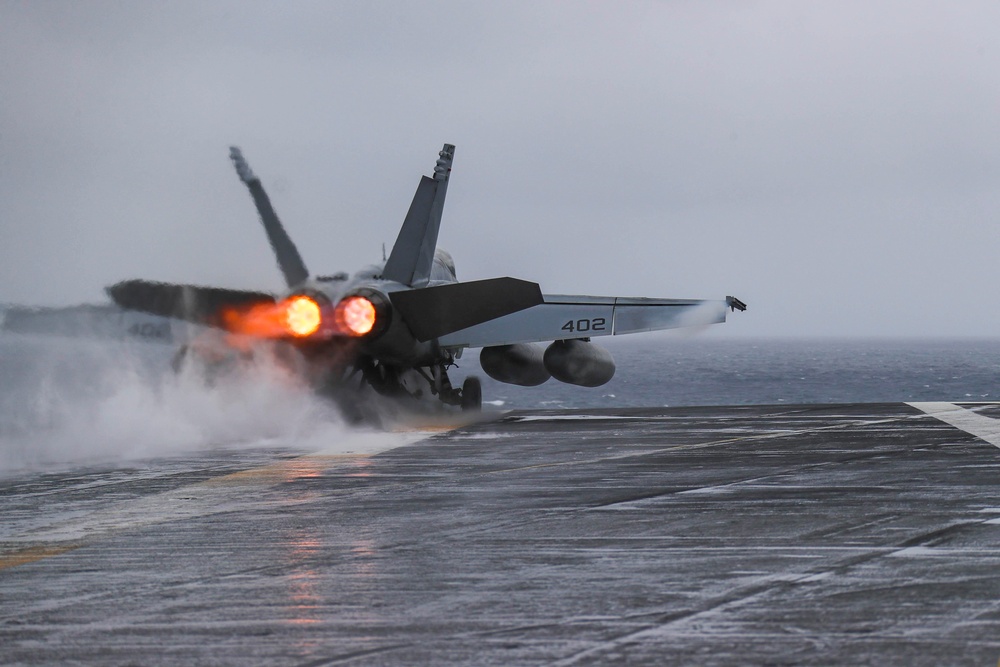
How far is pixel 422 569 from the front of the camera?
26.1ft

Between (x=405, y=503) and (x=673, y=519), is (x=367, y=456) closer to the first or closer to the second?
(x=405, y=503)

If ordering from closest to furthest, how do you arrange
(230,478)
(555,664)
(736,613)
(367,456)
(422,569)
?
(555,664)
(736,613)
(422,569)
(230,478)
(367,456)

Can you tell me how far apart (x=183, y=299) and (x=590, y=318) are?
8.28 m

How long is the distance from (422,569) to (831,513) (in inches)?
176

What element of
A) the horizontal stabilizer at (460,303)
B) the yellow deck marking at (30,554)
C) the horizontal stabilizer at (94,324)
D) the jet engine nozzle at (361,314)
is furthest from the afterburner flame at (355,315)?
the yellow deck marking at (30,554)

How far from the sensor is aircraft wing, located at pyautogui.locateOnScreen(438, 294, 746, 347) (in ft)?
73.3

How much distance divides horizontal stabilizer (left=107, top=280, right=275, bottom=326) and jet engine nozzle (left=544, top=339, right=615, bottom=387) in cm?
691

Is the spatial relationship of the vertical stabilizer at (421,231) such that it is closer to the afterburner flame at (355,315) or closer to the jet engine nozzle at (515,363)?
the afterburner flame at (355,315)

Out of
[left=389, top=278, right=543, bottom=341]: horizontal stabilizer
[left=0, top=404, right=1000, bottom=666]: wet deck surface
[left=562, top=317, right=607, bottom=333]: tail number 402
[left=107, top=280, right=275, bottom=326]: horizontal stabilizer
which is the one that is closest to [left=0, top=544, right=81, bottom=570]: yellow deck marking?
[left=0, top=404, right=1000, bottom=666]: wet deck surface

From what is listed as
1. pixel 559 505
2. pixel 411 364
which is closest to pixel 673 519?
pixel 559 505

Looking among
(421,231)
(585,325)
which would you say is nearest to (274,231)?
(421,231)

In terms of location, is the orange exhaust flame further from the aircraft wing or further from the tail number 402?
the tail number 402

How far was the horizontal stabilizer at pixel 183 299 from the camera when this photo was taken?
18547 millimetres

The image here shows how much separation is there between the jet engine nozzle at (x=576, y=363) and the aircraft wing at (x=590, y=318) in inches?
44.8
